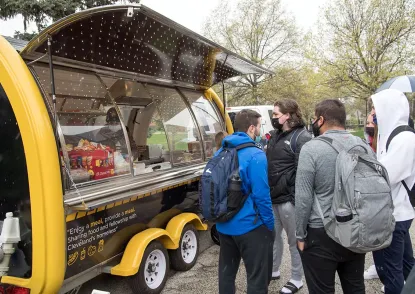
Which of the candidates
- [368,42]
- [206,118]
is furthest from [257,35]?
[206,118]

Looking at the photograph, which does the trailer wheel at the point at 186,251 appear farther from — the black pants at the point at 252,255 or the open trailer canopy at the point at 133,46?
the open trailer canopy at the point at 133,46

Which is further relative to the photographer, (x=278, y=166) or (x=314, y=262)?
(x=278, y=166)

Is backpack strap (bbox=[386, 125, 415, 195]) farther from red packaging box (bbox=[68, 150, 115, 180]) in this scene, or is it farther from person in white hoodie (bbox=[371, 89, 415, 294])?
red packaging box (bbox=[68, 150, 115, 180])

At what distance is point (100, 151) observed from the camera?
349 cm

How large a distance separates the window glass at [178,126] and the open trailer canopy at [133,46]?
24cm

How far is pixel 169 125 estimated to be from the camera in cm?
501

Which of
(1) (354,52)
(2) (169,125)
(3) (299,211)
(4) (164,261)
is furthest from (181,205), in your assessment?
(1) (354,52)

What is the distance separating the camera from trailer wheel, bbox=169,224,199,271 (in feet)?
13.5

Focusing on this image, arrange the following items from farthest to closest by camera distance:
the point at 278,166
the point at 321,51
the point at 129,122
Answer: the point at 321,51 < the point at 129,122 < the point at 278,166

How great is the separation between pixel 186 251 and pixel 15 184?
2.37 meters

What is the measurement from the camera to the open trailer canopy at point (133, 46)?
274cm

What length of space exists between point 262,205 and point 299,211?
14.7 inches

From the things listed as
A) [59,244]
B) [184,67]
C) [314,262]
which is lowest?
[314,262]

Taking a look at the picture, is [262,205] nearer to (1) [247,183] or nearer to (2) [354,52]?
(1) [247,183]
